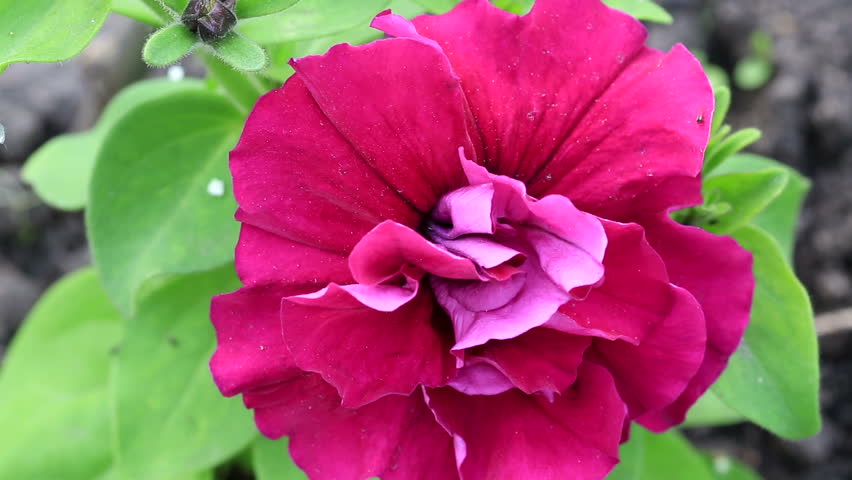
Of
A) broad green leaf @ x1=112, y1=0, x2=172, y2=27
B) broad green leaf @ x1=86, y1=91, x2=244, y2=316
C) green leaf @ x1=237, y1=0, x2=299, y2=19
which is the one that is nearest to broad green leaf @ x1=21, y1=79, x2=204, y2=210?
broad green leaf @ x1=86, y1=91, x2=244, y2=316

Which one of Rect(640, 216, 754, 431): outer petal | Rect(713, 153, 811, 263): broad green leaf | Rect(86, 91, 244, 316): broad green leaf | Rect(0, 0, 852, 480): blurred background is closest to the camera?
Rect(640, 216, 754, 431): outer petal

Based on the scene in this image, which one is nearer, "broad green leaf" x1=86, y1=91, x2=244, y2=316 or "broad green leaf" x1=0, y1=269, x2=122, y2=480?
"broad green leaf" x1=86, y1=91, x2=244, y2=316

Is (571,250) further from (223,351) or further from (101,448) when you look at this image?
(101,448)

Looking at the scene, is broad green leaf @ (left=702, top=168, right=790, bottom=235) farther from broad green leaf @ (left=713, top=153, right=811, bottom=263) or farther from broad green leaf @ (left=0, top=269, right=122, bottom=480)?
broad green leaf @ (left=0, top=269, right=122, bottom=480)

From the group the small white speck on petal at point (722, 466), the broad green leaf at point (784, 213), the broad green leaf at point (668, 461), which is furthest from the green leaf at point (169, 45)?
the small white speck on petal at point (722, 466)

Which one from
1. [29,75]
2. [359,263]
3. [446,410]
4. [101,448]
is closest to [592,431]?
[446,410]

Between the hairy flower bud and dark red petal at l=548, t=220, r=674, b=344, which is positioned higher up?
the hairy flower bud
